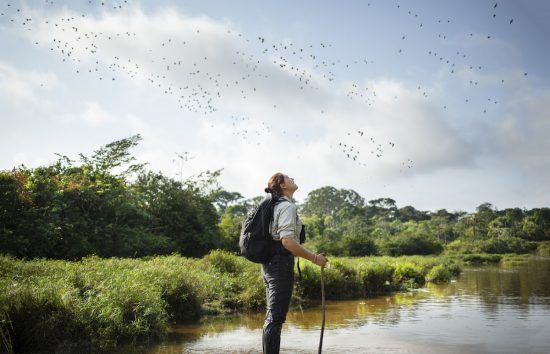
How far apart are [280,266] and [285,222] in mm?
475

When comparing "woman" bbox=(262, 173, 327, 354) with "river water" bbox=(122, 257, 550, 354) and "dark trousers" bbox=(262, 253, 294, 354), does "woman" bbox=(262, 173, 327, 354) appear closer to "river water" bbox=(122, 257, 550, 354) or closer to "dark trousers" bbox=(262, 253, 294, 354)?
"dark trousers" bbox=(262, 253, 294, 354)

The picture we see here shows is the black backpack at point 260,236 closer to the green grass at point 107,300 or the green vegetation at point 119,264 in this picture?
the green vegetation at point 119,264

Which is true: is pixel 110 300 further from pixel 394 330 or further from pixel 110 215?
pixel 110 215

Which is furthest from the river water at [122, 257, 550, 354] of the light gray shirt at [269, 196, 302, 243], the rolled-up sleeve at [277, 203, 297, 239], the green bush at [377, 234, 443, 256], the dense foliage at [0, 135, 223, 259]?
the green bush at [377, 234, 443, 256]

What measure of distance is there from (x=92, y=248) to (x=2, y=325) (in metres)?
11.4

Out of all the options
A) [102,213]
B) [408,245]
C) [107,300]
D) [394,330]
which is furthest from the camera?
[408,245]

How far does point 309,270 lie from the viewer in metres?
12.8

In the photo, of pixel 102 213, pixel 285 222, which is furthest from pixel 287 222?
pixel 102 213

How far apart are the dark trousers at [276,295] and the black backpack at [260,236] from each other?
113 millimetres

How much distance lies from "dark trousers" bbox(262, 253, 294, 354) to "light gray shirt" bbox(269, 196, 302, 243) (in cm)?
25

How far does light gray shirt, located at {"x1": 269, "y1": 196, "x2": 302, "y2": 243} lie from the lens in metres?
4.14

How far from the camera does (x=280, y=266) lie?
428 cm

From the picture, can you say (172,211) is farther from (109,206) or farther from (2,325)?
(2,325)

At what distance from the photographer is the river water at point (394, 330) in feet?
22.0
